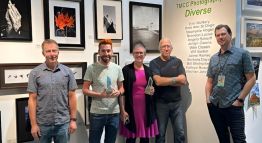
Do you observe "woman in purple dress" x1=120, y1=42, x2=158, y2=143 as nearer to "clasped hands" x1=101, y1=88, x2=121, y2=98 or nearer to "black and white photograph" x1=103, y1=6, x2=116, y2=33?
"clasped hands" x1=101, y1=88, x2=121, y2=98

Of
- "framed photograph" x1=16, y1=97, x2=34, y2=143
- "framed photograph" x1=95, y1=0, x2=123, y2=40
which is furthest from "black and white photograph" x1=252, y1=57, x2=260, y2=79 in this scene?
"framed photograph" x1=16, y1=97, x2=34, y2=143

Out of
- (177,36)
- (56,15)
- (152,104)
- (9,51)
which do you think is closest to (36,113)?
(9,51)

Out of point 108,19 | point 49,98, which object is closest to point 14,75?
point 49,98

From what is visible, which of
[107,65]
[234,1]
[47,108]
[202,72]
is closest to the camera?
[47,108]

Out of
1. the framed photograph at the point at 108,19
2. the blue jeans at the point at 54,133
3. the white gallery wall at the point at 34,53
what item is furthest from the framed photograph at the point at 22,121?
the framed photograph at the point at 108,19

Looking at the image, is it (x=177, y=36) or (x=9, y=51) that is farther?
(x=177, y=36)

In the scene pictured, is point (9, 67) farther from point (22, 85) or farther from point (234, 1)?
point (234, 1)

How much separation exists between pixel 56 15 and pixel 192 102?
196cm

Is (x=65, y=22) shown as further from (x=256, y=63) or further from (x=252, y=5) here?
(x=256, y=63)

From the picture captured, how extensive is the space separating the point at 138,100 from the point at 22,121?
1221 mm

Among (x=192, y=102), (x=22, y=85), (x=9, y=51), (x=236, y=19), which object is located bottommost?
(x=192, y=102)

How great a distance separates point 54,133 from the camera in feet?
8.84

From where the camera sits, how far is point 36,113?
2650mm

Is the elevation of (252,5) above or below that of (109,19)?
above
